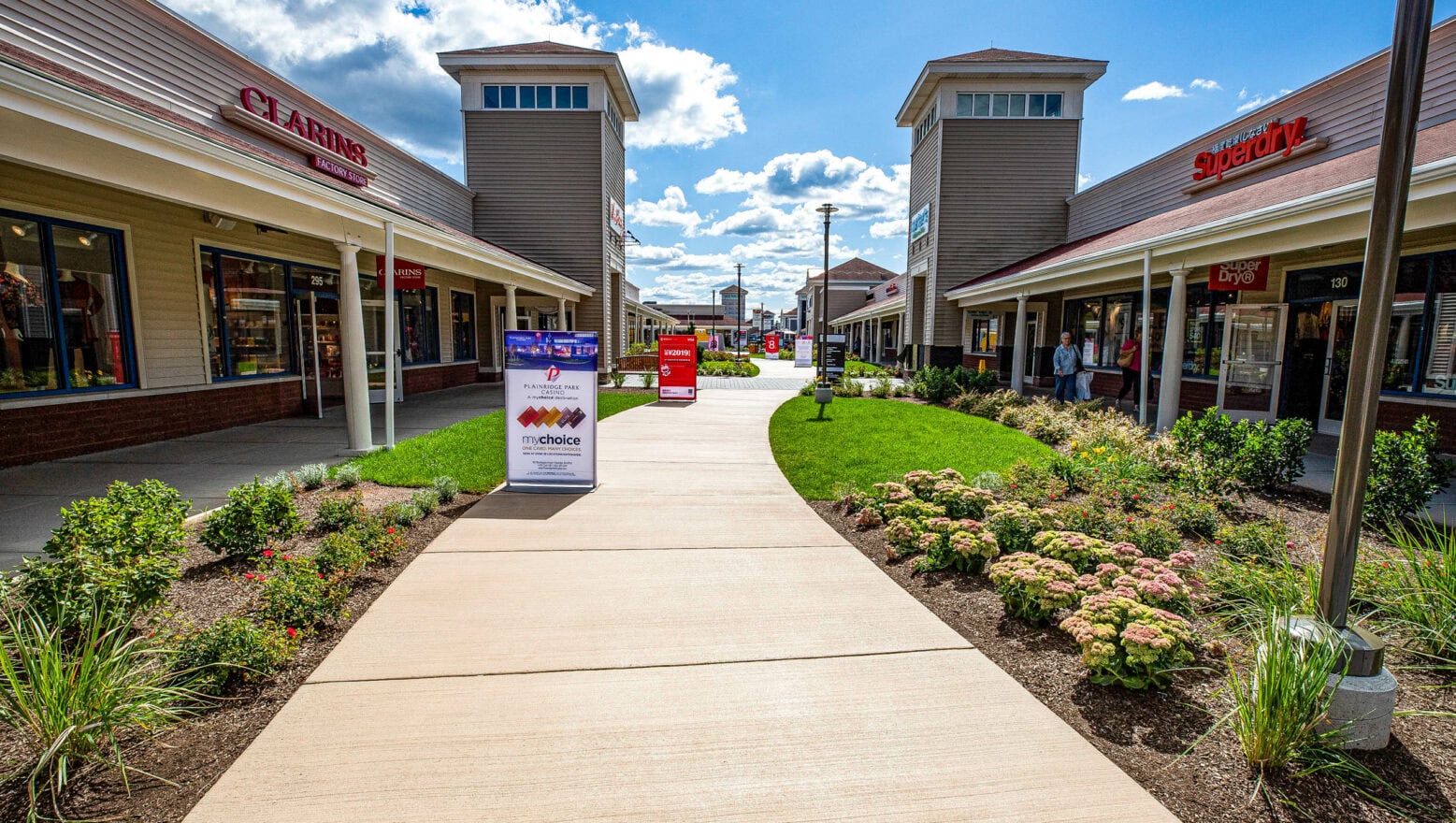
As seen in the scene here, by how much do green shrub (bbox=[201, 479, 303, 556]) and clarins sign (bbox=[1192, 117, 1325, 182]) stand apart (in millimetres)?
17514

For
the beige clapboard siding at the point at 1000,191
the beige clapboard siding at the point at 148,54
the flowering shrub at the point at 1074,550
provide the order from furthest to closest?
the beige clapboard siding at the point at 1000,191
the beige clapboard siding at the point at 148,54
the flowering shrub at the point at 1074,550

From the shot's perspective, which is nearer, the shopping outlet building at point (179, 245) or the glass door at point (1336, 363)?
the shopping outlet building at point (179, 245)

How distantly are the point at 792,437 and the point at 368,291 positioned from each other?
385 inches

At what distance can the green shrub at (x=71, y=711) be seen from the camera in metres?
2.43

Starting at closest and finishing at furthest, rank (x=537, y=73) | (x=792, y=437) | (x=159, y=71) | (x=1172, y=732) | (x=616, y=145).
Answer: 1. (x=1172, y=732)
2. (x=159, y=71)
3. (x=792, y=437)
4. (x=537, y=73)
5. (x=616, y=145)

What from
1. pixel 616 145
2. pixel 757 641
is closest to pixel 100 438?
pixel 757 641

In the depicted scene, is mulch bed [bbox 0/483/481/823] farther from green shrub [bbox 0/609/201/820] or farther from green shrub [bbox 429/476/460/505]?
green shrub [bbox 429/476/460/505]

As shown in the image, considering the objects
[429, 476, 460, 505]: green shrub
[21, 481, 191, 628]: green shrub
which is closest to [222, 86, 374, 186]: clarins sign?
[429, 476, 460, 505]: green shrub

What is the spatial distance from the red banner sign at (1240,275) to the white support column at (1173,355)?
0.50 m

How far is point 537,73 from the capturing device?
73.8 feet

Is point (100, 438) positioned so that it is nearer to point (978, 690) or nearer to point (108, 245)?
point (108, 245)

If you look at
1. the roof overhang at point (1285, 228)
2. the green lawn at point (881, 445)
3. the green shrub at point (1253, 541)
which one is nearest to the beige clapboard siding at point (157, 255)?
the green lawn at point (881, 445)

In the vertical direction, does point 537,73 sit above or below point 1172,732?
above

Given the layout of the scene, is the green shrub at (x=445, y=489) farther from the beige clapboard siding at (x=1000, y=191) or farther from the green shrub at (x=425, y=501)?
the beige clapboard siding at (x=1000, y=191)
